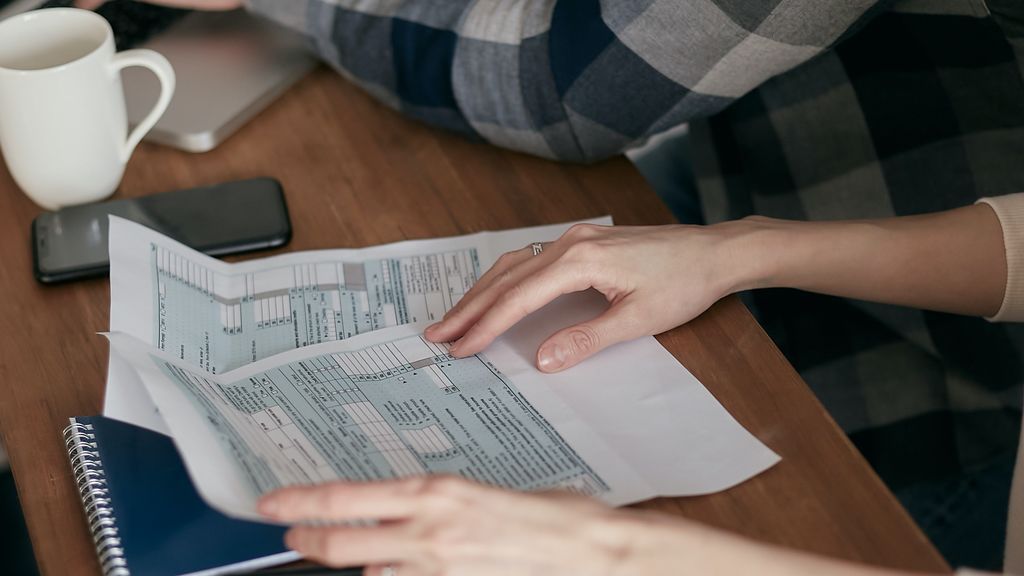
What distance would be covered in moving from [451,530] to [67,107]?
465 millimetres

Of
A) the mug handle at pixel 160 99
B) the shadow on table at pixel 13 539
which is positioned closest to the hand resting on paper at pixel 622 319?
the mug handle at pixel 160 99

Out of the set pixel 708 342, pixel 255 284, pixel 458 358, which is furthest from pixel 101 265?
pixel 708 342

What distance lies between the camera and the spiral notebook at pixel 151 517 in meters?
0.57

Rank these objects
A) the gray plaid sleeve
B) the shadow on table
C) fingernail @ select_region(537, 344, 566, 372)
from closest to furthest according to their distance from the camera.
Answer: fingernail @ select_region(537, 344, 566, 372)
the gray plaid sleeve
the shadow on table

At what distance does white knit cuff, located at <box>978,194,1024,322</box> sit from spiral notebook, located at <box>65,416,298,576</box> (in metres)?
0.54

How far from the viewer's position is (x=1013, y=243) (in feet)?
2.50

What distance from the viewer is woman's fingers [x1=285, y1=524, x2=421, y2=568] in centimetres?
52

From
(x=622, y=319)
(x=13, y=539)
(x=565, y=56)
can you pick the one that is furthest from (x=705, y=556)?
(x=13, y=539)

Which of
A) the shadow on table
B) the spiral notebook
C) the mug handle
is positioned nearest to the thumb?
the spiral notebook

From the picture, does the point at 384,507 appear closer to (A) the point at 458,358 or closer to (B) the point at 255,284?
(A) the point at 458,358

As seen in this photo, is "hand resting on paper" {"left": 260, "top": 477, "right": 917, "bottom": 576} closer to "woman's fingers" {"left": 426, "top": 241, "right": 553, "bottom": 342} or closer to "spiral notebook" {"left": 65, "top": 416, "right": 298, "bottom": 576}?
"spiral notebook" {"left": 65, "top": 416, "right": 298, "bottom": 576}

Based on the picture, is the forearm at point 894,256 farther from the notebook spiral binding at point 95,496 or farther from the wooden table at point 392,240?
the notebook spiral binding at point 95,496

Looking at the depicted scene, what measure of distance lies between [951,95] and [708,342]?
1.37 feet

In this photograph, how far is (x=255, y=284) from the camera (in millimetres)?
774
